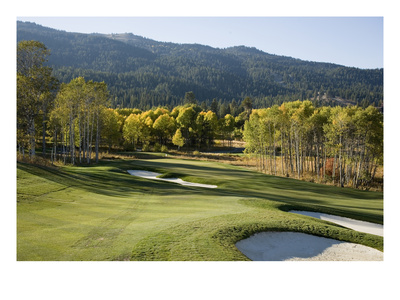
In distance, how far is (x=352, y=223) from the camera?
12.9 meters

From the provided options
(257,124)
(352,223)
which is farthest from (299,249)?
(257,124)

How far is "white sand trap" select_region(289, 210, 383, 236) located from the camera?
475 inches

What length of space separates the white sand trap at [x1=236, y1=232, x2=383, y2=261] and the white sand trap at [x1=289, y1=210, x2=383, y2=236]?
2852 mm

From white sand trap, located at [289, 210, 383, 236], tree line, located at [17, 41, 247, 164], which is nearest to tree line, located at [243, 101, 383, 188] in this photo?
white sand trap, located at [289, 210, 383, 236]

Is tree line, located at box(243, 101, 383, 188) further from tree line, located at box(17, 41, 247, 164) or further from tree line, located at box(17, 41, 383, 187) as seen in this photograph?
tree line, located at box(17, 41, 247, 164)

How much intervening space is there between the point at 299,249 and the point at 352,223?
5.46m

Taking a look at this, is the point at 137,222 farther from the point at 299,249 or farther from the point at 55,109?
the point at 55,109

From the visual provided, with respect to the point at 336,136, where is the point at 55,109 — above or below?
above

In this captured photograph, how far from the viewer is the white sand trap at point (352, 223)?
1207cm

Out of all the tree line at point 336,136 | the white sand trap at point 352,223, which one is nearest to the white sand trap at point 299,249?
the white sand trap at point 352,223

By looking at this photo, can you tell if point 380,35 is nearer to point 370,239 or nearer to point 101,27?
point 370,239
